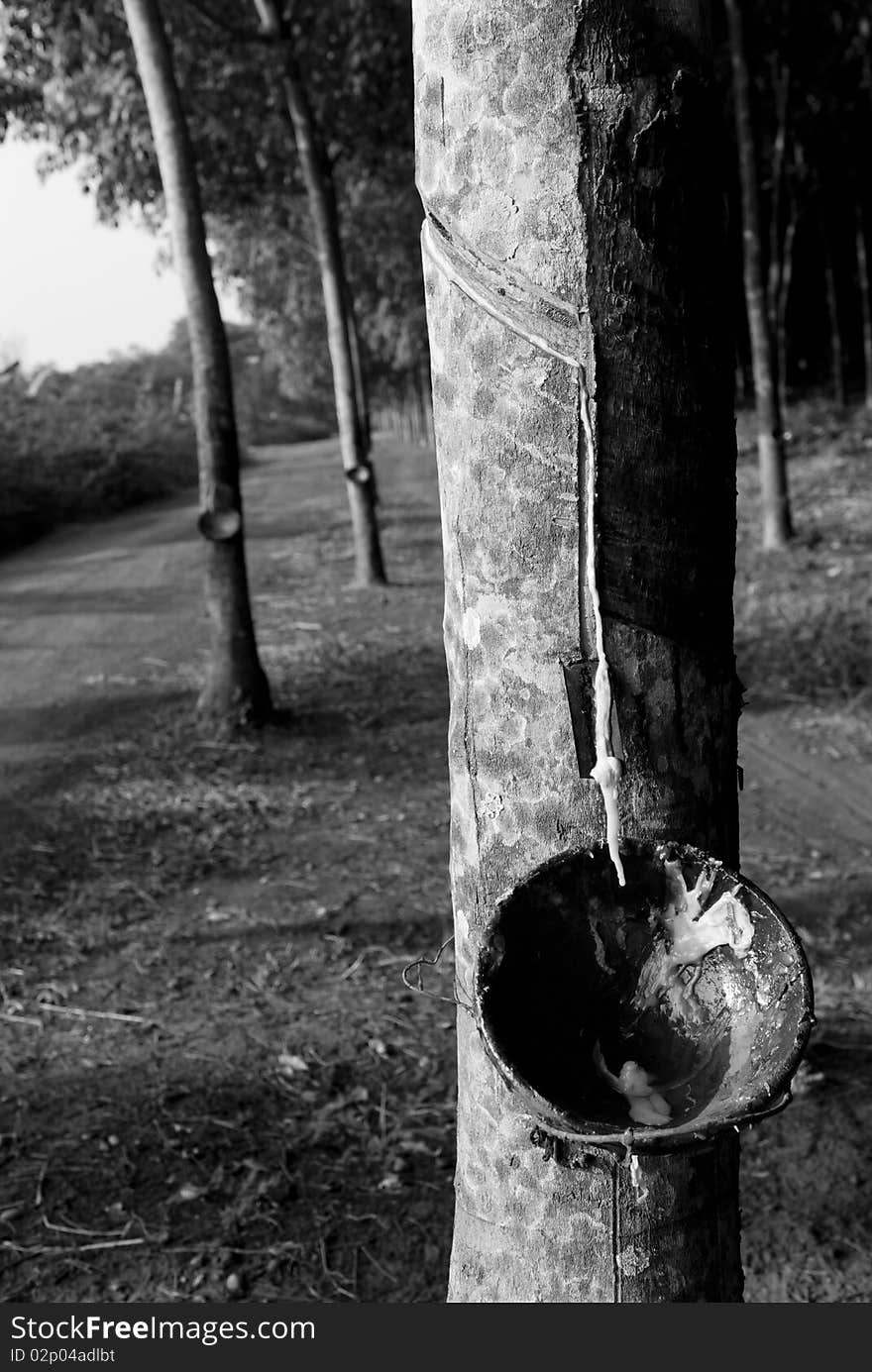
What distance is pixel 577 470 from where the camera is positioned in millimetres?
1577

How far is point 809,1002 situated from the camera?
146 centimetres

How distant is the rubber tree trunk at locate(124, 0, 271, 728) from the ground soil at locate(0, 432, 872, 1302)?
444 mm

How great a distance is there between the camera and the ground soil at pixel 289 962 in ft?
11.3

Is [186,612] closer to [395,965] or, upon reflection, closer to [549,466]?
[395,965]

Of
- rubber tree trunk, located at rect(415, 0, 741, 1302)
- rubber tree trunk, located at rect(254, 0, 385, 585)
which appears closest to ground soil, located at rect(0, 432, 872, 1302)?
rubber tree trunk, located at rect(415, 0, 741, 1302)

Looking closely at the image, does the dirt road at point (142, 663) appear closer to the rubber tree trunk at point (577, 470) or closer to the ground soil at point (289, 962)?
the ground soil at point (289, 962)

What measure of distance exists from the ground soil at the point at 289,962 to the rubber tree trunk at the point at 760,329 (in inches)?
50.2

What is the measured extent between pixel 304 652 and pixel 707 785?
30.6ft

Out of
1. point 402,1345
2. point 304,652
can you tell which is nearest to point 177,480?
point 304,652

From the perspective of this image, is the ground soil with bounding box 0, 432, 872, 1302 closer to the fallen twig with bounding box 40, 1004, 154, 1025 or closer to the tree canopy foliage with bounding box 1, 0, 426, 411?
the fallen twig with bounding box 40, 1004, 154, 1025

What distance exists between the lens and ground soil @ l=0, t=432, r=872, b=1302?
346cm

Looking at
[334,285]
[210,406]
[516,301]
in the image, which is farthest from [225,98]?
[516,301]

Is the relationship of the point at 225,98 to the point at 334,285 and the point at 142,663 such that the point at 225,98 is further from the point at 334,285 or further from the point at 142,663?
the point at 142,663

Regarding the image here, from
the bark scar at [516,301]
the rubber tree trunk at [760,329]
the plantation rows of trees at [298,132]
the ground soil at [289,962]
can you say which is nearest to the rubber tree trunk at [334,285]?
the plantation rows of trees at [298,132]
